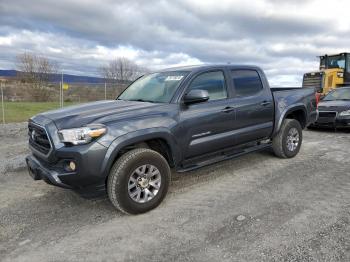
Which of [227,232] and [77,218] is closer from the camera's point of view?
[227,232]

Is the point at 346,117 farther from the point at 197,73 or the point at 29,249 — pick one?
the point at 29,249

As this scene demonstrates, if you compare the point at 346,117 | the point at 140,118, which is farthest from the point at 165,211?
the point at 346,117

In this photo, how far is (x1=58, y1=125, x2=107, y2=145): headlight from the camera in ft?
12.0

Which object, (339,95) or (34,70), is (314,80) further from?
(34,70)

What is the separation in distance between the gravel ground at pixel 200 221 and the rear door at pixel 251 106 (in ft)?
2.25

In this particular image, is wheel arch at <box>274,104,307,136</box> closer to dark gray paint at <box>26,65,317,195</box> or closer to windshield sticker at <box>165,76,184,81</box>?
dark gray paint at <box>26,65,317,195</box>

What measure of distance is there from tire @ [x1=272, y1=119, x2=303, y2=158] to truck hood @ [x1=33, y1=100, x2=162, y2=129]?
2.94 metres

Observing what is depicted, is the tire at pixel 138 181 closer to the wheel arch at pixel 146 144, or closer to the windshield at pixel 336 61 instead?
the wheel arch at pixel 146 144

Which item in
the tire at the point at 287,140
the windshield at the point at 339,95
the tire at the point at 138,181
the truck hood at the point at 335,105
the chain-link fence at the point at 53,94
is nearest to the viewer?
the tire at the point at 138,181

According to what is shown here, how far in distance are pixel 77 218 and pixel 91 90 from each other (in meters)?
21.1

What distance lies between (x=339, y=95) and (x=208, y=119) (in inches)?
303

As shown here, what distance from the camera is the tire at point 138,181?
3830 mm

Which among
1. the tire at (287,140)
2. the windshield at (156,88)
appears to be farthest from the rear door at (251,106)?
the windshield at (156,88)

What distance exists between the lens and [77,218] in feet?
13.0
